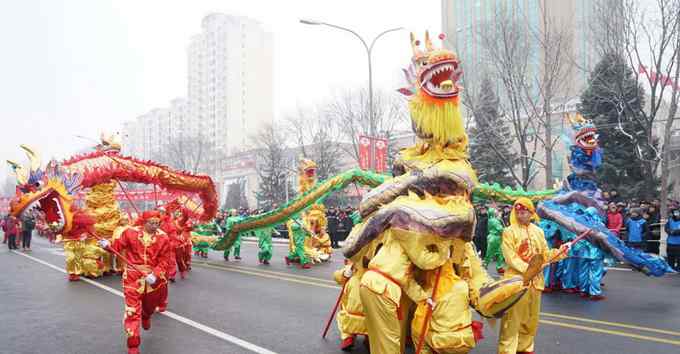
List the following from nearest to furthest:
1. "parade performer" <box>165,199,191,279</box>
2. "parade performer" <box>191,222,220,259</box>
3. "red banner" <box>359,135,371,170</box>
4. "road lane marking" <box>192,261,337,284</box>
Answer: "road lane marking" <box>192,261,337,284</box> → "parade performer" <box>165,199,191,279</box> → "parade performer" <box>191,222,220,259</box> → "red banner" <box>359,135,371,170</box>

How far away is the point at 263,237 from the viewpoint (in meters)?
16.3

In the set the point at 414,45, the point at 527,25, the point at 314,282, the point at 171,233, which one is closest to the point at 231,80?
the point at 527,25

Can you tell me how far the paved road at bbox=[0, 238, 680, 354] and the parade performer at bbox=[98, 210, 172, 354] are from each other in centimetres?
40

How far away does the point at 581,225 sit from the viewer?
9461mm

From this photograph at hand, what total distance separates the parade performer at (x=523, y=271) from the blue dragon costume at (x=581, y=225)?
11.8 feet

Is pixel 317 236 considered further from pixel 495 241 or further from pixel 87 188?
pixel 87 188

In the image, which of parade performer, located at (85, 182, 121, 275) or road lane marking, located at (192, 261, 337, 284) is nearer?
road lane marking, located at (192, 261, 337, 284)

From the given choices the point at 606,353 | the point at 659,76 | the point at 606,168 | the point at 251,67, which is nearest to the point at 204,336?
the point at 606,353

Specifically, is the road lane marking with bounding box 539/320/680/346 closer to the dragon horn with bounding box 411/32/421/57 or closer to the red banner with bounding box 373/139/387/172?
the dragon horn with bounding box 411/32/421/57

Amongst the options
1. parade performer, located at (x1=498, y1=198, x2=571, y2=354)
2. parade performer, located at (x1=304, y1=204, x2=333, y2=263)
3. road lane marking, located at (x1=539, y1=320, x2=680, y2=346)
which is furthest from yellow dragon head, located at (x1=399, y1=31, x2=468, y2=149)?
parade performer, located at (x1=304, y1=204, x2=333, y2=263)

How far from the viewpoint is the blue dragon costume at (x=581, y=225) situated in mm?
9250

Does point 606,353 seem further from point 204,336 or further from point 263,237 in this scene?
point 263,237

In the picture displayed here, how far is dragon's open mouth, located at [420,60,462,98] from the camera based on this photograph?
525cm

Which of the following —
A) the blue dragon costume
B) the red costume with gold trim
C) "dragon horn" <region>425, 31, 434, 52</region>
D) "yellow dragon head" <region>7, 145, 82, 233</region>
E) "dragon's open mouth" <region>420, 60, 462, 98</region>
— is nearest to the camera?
"dragon's open mouth" <region>420, 60, 462, 98</region>
